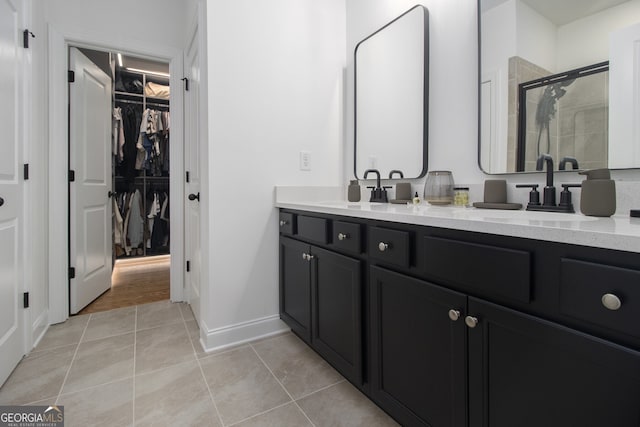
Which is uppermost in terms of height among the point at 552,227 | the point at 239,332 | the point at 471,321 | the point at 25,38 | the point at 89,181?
the point at 25,38

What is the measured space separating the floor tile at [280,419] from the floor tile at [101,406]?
491mm

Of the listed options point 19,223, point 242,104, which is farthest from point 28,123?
point 242,104

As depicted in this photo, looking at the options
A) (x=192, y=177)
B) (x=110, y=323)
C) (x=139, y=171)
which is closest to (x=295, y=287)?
(x=192, y=177)

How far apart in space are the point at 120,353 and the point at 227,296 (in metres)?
0.69

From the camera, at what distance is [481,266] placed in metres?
0.85

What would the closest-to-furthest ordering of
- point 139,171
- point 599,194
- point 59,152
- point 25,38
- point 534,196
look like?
point 599,194 < point 534,196 < point 25,38 < point 59,152 < point 139,171

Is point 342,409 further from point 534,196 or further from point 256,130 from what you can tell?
point 256,130

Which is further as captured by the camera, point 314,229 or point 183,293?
point 183,293

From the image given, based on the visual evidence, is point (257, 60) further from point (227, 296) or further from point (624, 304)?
point (624, 304)

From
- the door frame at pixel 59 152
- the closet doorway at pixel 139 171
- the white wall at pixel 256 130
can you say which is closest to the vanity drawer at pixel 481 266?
the white wall at pixel 256 130

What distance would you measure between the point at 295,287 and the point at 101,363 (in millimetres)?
1141

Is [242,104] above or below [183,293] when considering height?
above

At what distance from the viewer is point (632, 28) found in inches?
39.8

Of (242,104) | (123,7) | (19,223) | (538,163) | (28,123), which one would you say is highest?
(123,7)
